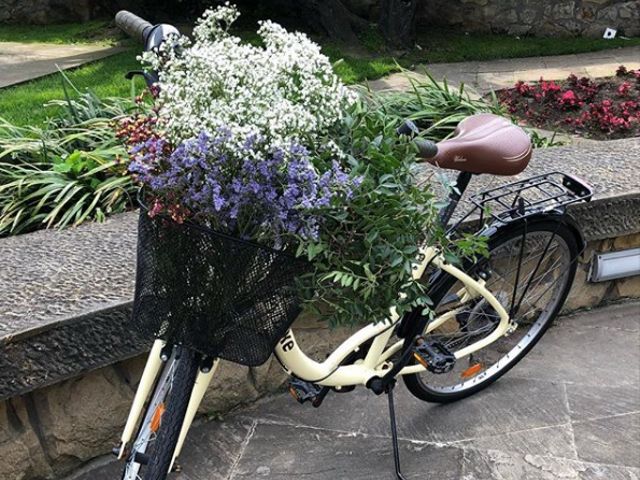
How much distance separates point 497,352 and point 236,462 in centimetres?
120

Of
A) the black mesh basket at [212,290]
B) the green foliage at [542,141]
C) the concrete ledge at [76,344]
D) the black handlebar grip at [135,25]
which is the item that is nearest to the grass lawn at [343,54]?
the green foliage at [542,141]

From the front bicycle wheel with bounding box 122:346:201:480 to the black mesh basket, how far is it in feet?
0.39

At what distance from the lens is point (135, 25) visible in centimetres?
201

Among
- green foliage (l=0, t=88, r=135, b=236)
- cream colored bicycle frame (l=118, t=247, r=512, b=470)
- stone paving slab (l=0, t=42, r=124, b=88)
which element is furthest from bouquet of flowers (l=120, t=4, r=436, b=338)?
stone paving slab (l=0, t=42, r=124, b=88)

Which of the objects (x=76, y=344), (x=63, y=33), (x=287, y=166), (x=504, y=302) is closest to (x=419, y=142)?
(x=287, y=166)

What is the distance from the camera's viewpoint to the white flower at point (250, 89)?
1369mm

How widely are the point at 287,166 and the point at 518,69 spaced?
6.16m

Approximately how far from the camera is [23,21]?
9648 mm

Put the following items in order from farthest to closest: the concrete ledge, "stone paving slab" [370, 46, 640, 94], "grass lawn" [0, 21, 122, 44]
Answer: "grass lawn" [0, 21, 122, 44] → "stone paving slab" [370, 46, 640, 94] → the concrete ledge

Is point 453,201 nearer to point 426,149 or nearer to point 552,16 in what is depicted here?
point 426,149

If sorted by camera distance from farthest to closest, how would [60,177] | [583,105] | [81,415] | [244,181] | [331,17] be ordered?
[331,17] < [583,105] < [60,177] < [81,415] < [244,181]

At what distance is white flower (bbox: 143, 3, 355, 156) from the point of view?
137 centimetres

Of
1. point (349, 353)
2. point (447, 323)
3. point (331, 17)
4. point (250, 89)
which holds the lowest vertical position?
point (447, 323)

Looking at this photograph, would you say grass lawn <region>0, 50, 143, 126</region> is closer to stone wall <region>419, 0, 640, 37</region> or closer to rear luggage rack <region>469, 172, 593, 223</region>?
rear luggage rack <region>469, 172, 593, 223</region>
